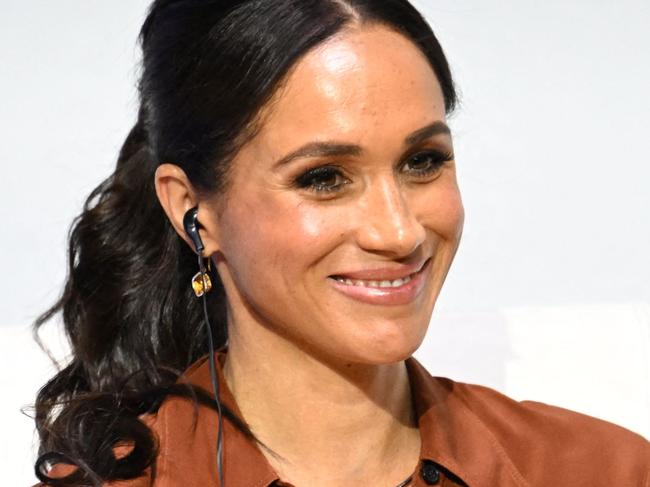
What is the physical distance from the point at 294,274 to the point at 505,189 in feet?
4.12

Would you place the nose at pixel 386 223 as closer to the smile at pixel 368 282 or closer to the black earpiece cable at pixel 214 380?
the smile at pixel 368 282

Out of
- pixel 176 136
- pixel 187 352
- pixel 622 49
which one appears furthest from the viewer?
pixel 622 49

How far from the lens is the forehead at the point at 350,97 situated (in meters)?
1.75

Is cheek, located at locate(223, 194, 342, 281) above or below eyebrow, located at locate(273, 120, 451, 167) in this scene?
below

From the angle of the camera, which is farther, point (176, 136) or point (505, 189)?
point (505, 189)

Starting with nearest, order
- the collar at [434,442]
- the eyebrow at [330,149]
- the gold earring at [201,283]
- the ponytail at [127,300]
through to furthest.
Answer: the eyebrow at [330,149] → the collar at [434,442] → the gold earring at [201,283] → the ponytail at [127,300]

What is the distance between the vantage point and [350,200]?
177 cm

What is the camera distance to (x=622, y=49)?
122 inches

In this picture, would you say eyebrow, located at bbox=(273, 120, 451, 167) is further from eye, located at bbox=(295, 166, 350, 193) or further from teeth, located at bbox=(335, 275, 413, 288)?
teeth, located at bbox=(335, 275, 413, 288)

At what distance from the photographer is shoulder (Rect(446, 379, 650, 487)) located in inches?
80.0

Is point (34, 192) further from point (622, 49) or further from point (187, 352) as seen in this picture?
point (622, 49)

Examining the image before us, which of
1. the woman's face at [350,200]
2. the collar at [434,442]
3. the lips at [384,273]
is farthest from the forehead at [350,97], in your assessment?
the collar at [434,442]

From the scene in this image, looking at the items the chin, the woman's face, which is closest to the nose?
the woman's face

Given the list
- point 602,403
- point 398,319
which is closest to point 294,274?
point 398,319
